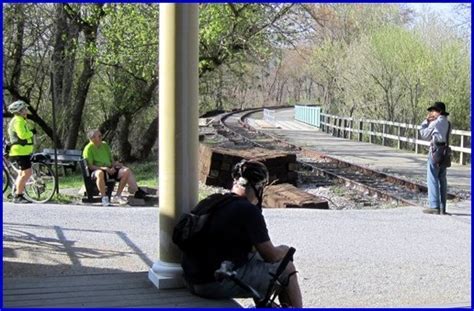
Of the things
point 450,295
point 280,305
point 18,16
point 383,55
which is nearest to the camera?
point 280,305

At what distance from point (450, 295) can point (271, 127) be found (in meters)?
33.0

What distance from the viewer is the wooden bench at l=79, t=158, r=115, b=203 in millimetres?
11297

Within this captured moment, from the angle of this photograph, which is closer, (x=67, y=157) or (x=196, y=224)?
(x=196, y=224)

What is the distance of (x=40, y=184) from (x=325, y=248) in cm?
544

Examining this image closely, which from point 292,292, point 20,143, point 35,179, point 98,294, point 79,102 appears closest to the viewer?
point 292,292

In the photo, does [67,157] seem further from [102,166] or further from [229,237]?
[229,237]

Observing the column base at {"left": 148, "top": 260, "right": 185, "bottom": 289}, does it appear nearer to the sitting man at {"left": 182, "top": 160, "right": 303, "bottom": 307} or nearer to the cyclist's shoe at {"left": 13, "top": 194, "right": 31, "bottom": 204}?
the sitting man at {"left": 182, "top": 160, "right": 303, "bottom": 307}

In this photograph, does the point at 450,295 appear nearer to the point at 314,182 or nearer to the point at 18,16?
the point at 314,182

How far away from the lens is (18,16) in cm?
2128

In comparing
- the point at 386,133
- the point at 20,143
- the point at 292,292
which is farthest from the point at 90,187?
the point at 386,133

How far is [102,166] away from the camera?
37.5 ft

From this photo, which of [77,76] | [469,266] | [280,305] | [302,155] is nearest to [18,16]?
[77,76]

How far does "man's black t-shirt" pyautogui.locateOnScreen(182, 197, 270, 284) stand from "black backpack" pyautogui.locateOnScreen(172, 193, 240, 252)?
1.3 inches

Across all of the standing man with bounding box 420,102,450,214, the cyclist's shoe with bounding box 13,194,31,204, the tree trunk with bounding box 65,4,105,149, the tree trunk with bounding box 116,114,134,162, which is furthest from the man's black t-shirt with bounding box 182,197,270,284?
the tree trunk with bounding box 116,114,134,162
